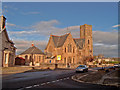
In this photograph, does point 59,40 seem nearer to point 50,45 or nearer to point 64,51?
point 50,45

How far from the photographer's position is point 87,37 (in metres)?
89.4

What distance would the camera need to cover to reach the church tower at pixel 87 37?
85.2 m

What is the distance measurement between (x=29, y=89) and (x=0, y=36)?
27583 millimetres

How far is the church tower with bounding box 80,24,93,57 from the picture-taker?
280 feet

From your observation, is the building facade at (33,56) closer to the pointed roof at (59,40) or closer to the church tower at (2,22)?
the pointed roof at (59,40)

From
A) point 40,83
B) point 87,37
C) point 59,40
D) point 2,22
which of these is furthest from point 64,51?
point 40,83

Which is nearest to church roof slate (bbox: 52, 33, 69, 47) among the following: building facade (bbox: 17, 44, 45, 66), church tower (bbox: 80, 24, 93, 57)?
building facade (bbox: 17, 44, 45, 66)

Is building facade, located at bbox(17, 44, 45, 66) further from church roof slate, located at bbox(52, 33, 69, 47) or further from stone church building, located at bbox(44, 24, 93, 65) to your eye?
church roof slate, located at bbox(52, 33, 69, 47)

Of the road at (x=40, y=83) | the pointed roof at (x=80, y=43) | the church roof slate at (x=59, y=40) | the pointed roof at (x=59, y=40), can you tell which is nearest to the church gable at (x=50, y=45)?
the pointed roof at (x=59, y=40)

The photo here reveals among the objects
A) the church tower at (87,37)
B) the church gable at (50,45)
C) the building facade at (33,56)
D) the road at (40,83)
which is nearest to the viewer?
the road at (40,83)

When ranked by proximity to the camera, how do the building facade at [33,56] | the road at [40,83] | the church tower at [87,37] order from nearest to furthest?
the road at [40,83]
the building facade at [33,56]
the church tower at [87,37]

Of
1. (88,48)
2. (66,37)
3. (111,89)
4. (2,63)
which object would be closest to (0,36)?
(2,63)

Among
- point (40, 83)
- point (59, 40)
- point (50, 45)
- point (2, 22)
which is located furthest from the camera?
point (50, 45)

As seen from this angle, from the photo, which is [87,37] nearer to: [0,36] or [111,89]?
[0,36]
